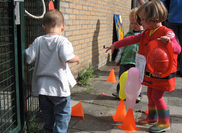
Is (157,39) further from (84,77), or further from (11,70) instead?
(84,77)

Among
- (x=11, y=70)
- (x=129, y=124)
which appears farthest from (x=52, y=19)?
(x=129, y=124)

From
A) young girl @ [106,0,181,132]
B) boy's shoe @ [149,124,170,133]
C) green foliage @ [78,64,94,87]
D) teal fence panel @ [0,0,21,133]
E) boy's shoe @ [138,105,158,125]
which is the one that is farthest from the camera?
green foliage @ [78,64,94,87]

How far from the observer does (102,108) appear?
11.5 feet

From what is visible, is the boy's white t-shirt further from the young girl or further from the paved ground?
the young girl

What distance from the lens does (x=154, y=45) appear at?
2607 millimetres

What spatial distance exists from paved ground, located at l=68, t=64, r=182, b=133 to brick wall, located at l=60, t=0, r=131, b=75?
0.72m

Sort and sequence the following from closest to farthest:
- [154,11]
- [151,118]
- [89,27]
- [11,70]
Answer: [11,70]
[154,11]
[151,118]
[89,27]

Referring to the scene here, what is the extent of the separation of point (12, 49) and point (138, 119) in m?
2.06

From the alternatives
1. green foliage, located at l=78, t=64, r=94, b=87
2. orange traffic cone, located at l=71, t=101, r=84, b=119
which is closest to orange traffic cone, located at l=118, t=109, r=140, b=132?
orange traffic cone, located at l=71, t=101, r=84, b=119

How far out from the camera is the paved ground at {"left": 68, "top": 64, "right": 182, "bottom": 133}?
2873 millimetres

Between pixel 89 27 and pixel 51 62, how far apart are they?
11.7 ft

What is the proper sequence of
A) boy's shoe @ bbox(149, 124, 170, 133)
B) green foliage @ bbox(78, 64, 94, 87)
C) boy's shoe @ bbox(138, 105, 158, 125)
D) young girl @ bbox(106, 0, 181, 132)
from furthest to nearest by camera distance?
green foliage @ bbox(78, 64, 94, 87), boy's shoe @ bbox(138, 105, 158, 125), boy's shoe @ bbox(149, 124, 170, 133), young girl @ bbox(106, 0, 181, 132)

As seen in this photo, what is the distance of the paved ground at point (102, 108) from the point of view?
287 centimetres

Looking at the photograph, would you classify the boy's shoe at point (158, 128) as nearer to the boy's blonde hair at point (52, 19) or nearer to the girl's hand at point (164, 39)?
the girl's hand at point (164, 39)
